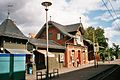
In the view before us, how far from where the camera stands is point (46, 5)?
56.1ft

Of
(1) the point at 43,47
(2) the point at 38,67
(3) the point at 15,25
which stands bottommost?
(2) the point at 38,67

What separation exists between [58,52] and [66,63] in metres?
2.91

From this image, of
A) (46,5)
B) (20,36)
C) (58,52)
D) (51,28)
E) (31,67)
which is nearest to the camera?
(46,5)

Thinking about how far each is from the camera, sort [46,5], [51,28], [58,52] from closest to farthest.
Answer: [46,5] → [58,52] → [51,28]

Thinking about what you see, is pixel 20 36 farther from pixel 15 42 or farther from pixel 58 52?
pixel 58 52

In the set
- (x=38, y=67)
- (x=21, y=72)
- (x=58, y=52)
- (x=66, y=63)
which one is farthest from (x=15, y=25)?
(x=21, y=72)

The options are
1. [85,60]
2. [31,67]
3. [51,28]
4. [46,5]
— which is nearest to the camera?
[46,5]

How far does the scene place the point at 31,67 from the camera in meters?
28.4

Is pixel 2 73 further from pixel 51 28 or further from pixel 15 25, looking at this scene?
pixel 51 28

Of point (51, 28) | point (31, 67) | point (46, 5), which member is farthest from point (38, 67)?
point (46, 5)

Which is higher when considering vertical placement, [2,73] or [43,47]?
[43,47]

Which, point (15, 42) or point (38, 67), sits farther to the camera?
point (38, 67)

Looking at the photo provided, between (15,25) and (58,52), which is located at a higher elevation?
(15,25)

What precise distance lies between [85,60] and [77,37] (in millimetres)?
6489
